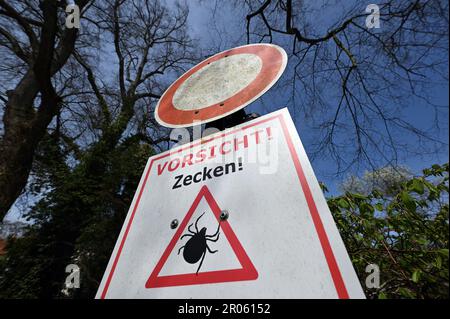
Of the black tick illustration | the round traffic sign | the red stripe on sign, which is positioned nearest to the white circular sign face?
the round traffic sign

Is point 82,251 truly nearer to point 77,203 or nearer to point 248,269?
point 77,203

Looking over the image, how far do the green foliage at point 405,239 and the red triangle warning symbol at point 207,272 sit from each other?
0.65 m

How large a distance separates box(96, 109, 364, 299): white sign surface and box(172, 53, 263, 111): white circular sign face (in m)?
0.26

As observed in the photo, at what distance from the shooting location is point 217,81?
132 cm

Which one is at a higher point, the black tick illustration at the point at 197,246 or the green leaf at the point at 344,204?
the green leaf at the point at 344,204

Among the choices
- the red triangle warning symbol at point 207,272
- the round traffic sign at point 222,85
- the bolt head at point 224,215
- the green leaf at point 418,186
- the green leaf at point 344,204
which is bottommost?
the red triangle warning symbol at point 207,272

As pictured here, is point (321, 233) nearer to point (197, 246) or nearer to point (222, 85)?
point (197, 246)

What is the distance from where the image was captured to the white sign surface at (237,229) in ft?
2.13

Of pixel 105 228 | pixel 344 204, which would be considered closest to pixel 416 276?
pixel 344 204

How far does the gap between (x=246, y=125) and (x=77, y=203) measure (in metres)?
5.71

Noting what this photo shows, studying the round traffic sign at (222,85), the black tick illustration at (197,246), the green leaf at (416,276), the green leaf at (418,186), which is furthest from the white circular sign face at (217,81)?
the green leaf at (416,276)

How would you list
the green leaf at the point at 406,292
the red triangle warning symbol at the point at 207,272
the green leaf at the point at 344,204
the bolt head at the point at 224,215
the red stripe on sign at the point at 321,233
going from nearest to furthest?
the red stripe on sign at the point at 321,233, the red triangle warning symbol at the point at 207,272, the bolt head at the point at 224,215, the green leaf at the point at 406,292, the green leaf at the point at 344,204

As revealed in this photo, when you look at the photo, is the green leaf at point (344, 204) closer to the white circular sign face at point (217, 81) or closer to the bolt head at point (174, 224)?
the white circular sign face at point (217, 81)
